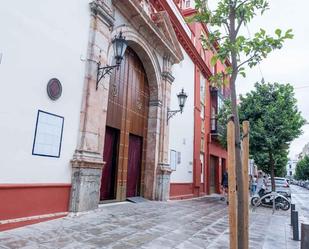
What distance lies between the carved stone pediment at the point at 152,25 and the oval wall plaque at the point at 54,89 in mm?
3289

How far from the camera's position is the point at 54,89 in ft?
17.8

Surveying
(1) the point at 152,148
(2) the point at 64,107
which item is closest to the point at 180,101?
(1) the point at 152,148

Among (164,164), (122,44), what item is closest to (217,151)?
(164,164)

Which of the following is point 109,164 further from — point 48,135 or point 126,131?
point 48,135

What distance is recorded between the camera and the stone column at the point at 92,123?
5.76 metres

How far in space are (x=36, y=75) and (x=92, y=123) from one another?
67.5 inches

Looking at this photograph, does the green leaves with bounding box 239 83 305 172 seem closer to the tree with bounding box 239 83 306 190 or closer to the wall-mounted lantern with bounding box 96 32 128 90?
the tree with bounding box 239 83 306 190

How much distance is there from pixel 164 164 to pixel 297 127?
6.08 metres

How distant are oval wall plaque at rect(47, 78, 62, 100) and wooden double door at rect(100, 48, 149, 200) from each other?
246cm

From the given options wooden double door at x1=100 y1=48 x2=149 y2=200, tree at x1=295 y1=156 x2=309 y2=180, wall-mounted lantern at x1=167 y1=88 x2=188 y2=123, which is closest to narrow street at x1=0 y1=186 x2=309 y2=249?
wooden double door at x1=100 y1=48 x2=149 y2=200

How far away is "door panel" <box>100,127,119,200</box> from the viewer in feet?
25.7

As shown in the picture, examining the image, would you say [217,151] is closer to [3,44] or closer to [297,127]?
[297,127]

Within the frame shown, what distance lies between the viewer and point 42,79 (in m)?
5.16

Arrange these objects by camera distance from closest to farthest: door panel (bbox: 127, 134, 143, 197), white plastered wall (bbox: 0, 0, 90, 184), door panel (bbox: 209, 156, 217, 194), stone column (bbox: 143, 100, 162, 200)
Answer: white plastered wall (bbox: 0, 0, 90, 184) < door panel (bbox: 127, 134, 143, 197) < stone column (bbox: 143, 100, 162, 200) < door panel (bbox: 209, 156, 217, 194)
